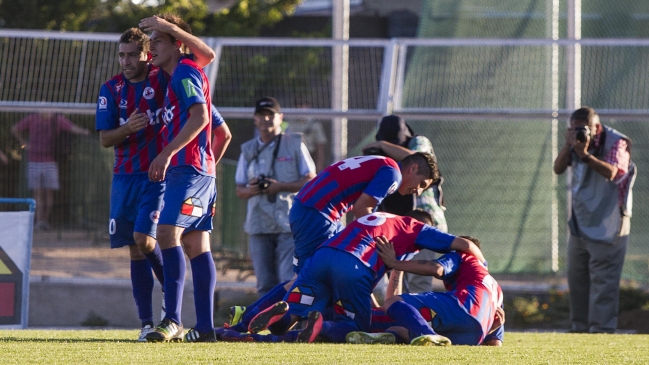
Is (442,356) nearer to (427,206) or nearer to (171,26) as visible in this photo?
(171,26)

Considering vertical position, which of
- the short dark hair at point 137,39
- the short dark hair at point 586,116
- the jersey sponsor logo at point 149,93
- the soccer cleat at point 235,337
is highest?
the short dark hair at point 137,39

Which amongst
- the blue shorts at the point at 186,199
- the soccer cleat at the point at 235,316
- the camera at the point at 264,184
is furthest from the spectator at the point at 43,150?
the blue shorts at the point at 186,199

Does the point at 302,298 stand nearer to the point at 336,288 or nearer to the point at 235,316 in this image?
the point at 336,288

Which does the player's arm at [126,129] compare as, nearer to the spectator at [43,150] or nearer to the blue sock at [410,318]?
the blue sock at [410,318]

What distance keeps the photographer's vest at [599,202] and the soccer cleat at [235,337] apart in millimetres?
3810

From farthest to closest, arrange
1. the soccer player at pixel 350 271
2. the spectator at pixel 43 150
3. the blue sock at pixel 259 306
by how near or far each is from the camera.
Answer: the spectator at pixel 43 150
the blue sock at pixel 259 306
the soccer player at pixel 350 271

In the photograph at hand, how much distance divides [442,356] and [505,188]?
18.1ft

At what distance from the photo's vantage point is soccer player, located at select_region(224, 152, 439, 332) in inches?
Answer: 240

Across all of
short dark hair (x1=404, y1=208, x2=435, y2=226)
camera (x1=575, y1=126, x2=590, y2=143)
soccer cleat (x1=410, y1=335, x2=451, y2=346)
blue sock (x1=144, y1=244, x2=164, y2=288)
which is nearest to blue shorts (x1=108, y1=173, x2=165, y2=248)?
blue sock (x1=144, y1=244, x2=164, y2=288)

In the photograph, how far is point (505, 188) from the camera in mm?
10133

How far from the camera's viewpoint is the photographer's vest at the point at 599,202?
8.34 meters

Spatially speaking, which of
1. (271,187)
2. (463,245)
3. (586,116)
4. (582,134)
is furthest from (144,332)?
(586,116)

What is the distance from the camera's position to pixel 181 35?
5.32m

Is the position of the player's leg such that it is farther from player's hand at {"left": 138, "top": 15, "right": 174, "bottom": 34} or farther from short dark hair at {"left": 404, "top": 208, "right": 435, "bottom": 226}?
player's hand at {"left": 138, "top": 15, "right": 174, "bottom": 34}
